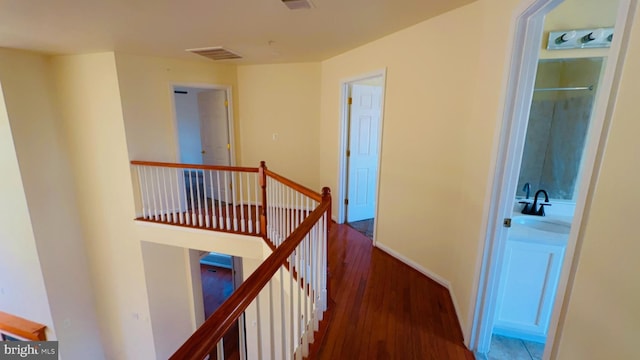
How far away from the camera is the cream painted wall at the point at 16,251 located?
342 cm

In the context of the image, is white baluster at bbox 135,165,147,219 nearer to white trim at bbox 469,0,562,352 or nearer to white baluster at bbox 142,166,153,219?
white baluster at bbox 142,166,153,219

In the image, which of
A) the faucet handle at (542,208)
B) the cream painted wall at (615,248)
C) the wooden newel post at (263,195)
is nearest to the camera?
the cream painted wall at (615,248)

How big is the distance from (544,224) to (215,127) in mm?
4654

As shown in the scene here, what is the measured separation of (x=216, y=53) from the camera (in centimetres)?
362

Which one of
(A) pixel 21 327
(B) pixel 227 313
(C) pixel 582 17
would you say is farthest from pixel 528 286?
(A) pixel 21 327

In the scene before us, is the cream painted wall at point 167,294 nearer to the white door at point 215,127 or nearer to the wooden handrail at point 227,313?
the white door at point 215,127

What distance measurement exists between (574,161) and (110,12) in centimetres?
398

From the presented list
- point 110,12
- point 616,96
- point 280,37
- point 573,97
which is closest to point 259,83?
point 280,37

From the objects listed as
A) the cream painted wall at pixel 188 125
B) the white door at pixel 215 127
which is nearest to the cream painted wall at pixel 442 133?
the white door at pixel 215 127

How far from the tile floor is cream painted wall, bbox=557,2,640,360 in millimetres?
1267

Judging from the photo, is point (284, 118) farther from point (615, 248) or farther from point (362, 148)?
point (615, 248)

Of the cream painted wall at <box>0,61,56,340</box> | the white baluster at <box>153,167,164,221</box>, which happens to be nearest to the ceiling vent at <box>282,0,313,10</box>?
the white baluster at <box>153,167,164,221</box>

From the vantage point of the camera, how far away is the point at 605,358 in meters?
0.76

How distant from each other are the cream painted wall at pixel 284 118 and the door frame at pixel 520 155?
2.85 m
